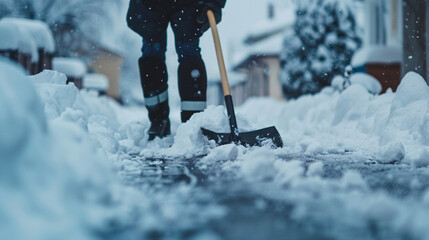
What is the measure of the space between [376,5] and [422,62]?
888 centimetres

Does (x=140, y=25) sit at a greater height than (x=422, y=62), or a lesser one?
greater

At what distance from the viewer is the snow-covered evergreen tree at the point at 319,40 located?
45.2 ft

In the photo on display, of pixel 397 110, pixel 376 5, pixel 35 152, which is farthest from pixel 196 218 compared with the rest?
pixel 376 5

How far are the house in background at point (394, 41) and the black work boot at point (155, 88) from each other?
257 centimetres

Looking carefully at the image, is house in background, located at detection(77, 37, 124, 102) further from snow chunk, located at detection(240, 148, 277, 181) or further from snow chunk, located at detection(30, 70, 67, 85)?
snow chunk, located at detection(240, 148, 277, 181)

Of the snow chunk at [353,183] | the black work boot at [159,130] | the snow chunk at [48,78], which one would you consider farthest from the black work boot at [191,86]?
the snow chunk at [353,183]

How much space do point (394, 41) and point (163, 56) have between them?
8977 mm

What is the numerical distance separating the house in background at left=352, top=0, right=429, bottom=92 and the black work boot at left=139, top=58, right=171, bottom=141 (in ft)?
8.42

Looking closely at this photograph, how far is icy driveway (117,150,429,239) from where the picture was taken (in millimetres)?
996

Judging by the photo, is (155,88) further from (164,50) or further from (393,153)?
(393,153)

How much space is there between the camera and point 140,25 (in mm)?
3527

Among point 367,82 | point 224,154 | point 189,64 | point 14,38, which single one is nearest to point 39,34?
point 14,38

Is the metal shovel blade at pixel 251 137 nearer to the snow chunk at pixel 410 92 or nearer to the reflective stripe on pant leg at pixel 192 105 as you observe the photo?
the reflective stripe on pant leg at pixel 192 105

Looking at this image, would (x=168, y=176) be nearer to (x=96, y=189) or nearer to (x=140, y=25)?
(x=96, y=189)
